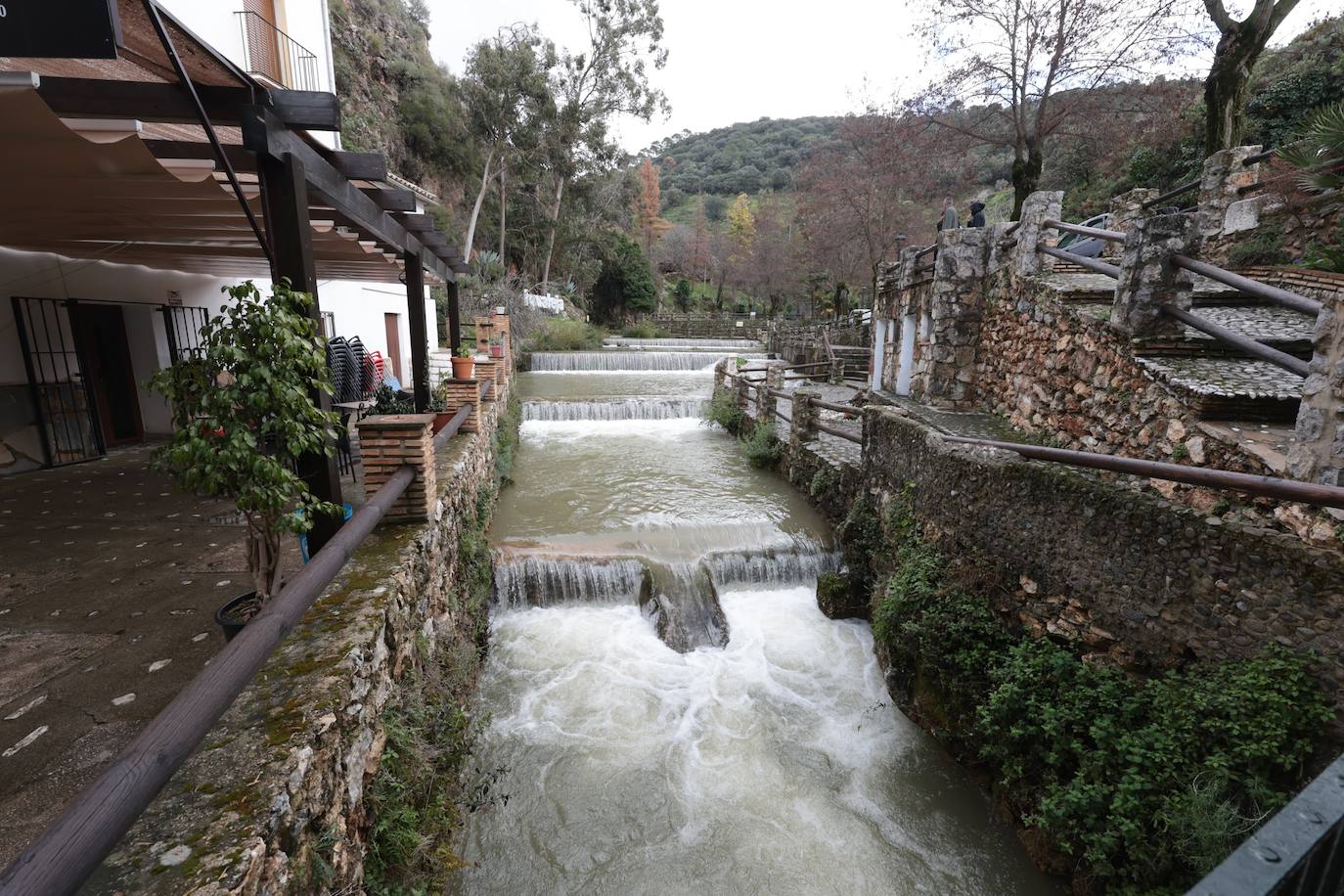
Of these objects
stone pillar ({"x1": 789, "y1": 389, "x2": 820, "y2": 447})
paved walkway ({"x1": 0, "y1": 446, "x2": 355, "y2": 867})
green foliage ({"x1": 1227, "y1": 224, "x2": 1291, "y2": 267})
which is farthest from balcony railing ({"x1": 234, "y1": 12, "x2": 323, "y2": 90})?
green foliage ({"x1": 1227, "y1": 224, "x2": 1291, "y2": 267})

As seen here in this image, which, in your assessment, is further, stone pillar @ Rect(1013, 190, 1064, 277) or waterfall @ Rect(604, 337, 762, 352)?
waterfall @ Rect(604, 337, 762, 352)

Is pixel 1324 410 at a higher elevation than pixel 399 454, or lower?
higher

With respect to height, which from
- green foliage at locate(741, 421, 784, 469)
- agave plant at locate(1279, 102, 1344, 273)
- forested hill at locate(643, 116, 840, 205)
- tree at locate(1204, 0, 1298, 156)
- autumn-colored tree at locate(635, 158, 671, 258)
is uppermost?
forested hill at locate(643, 116, 840, 205)

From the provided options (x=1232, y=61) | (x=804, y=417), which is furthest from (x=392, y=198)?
(x=1232, y=61)

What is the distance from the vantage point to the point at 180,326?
344 inches

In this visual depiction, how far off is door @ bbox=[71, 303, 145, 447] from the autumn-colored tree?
4439 cm

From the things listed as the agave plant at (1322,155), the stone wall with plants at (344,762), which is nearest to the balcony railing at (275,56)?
the stone wall with plants at (344,762)

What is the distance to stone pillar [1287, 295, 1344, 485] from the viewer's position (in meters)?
3.15

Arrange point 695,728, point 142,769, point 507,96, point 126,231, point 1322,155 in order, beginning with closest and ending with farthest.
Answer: point 142,769, point 695,728, point 126,231, point 1322,155, point 507,96

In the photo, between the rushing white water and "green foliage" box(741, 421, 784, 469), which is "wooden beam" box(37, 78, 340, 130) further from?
the rushing white water

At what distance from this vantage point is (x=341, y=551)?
2.96 metres

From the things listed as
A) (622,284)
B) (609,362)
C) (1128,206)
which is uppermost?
(622,284)

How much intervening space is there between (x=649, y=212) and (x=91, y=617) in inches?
2159

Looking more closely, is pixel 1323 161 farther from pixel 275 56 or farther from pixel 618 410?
pixel 275 56
